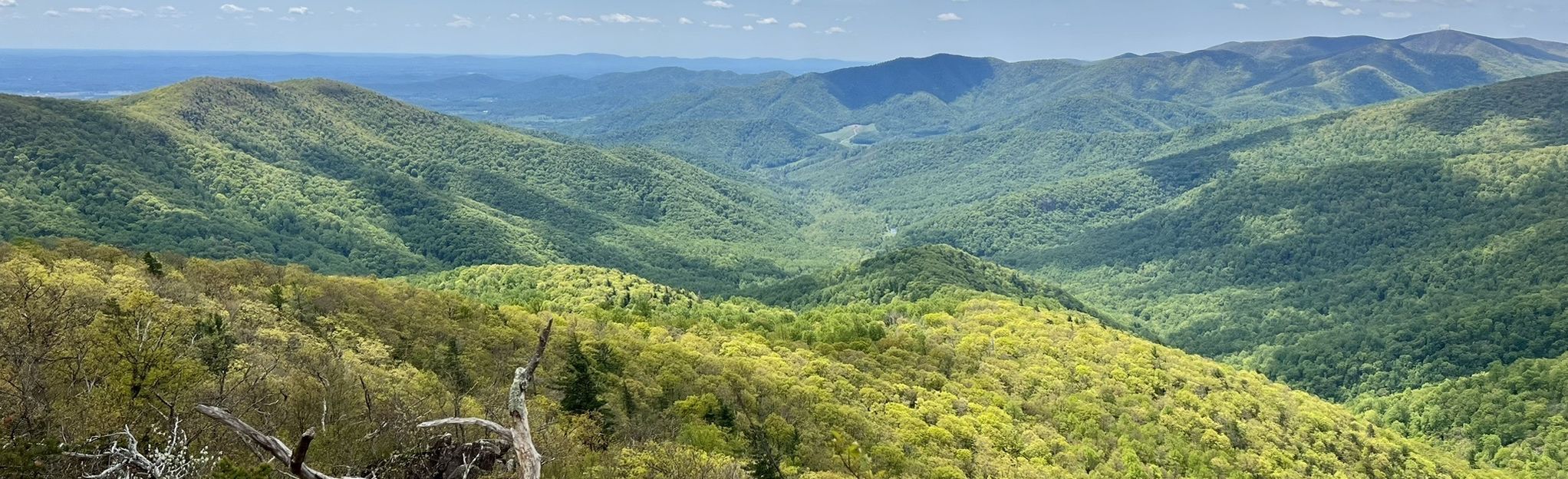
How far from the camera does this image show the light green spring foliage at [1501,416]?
114750 millimetres

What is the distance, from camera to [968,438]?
69250mm

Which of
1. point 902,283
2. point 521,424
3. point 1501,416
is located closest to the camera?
point 521,424

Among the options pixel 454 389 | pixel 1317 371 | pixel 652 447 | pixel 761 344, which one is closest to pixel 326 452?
pixel 652 447

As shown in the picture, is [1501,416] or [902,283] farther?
[902,283]

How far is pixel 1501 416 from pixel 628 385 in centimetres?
14425

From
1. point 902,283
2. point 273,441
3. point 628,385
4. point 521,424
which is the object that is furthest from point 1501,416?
point 273,441

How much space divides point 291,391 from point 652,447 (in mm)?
14374

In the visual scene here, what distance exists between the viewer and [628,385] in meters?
56.0

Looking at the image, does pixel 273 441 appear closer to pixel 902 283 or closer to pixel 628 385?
pixel 628 385

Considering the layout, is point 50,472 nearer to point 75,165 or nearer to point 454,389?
point 454,389

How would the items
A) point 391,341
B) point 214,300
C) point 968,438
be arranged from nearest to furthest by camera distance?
point 214,300 < point 391,341 < point 968,438

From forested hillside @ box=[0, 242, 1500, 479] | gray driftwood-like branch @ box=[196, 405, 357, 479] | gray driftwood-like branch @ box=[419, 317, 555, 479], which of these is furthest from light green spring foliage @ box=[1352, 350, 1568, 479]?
gray driftwood-like branch @ box=[196, 405, 357, 479]

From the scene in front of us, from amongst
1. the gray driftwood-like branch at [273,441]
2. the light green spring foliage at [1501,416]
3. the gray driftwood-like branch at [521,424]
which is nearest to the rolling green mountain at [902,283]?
the light green spring foliage at [1501,416]

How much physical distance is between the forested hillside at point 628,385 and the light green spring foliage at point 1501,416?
26025 mm
